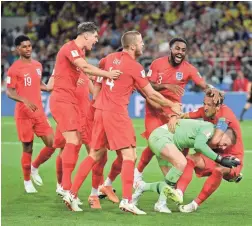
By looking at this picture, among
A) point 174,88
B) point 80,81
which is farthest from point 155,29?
point 80,81

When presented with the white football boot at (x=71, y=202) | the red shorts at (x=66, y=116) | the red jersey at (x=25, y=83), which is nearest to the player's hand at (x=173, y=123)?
the red shorts at (x=66, y=116)

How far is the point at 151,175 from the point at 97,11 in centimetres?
1697

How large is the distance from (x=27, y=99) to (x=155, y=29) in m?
16.1

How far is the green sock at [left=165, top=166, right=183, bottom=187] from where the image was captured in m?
8.88

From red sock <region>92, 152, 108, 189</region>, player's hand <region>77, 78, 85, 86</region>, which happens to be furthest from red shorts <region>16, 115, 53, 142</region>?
red sock <region>92, 152, 108, 189</region>

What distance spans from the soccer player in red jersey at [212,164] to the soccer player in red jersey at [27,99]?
2660mm

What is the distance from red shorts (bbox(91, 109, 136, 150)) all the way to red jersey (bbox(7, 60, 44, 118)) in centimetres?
222

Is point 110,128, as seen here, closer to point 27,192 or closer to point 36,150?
point 27,192

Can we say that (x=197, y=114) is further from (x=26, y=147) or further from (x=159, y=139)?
(x=26, y=147)

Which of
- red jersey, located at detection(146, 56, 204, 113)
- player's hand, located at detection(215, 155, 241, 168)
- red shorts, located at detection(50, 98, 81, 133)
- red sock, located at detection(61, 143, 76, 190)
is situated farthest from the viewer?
red jersey, located at detection(146, 56, 204, 113)

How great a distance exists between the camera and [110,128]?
8977 mm

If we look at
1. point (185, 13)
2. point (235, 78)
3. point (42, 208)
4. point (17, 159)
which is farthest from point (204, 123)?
point (185, 13)

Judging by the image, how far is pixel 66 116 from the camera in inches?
373

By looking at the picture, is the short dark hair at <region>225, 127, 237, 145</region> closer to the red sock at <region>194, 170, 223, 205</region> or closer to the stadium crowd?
the red sock at <region>194, 170, 223, 205</region>
